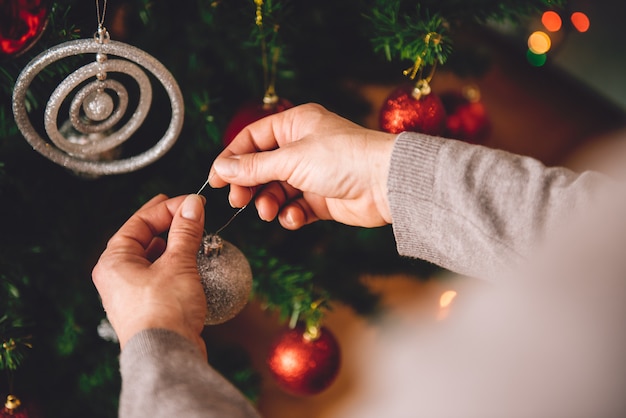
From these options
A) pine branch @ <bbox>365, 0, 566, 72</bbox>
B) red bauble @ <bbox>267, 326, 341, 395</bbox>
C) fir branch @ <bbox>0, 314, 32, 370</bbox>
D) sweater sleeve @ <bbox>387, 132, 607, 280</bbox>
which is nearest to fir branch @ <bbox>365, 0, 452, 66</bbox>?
pine branch @ <bbox>365, 0, 566, 72</bbox>

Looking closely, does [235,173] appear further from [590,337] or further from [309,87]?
[590,337]

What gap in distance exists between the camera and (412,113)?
0.70 metres

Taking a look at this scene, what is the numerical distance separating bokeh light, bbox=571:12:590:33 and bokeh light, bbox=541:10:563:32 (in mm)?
49

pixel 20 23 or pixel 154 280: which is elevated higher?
pixel 20 23

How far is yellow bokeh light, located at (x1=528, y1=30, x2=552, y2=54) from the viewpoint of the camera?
6.45ft

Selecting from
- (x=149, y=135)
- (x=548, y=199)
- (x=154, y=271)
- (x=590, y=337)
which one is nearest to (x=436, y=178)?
(x=548, y=199)

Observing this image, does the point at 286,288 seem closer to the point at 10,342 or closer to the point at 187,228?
the point at 187,228

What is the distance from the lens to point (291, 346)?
834 millimetres

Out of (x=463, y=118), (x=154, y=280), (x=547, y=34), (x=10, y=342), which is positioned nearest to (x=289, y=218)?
(x=154, y=280)

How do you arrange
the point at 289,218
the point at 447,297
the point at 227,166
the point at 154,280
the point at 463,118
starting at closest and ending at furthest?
1. the point at 154,280
2. the point at 227,166
3. the point at 289,218
4. the point at 447,297
5. the point at 463,118

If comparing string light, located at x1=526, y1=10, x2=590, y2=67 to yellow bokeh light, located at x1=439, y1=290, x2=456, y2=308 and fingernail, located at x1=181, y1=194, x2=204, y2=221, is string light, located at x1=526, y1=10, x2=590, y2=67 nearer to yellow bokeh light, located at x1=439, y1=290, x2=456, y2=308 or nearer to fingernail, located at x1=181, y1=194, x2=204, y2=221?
yellow bokeh light, located at x1=439, y1=290, x2=456, y2=308

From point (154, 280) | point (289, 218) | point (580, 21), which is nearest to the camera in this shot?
point (154, 280)

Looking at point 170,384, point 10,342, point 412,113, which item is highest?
point 412,113

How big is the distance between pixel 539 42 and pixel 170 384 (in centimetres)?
201
